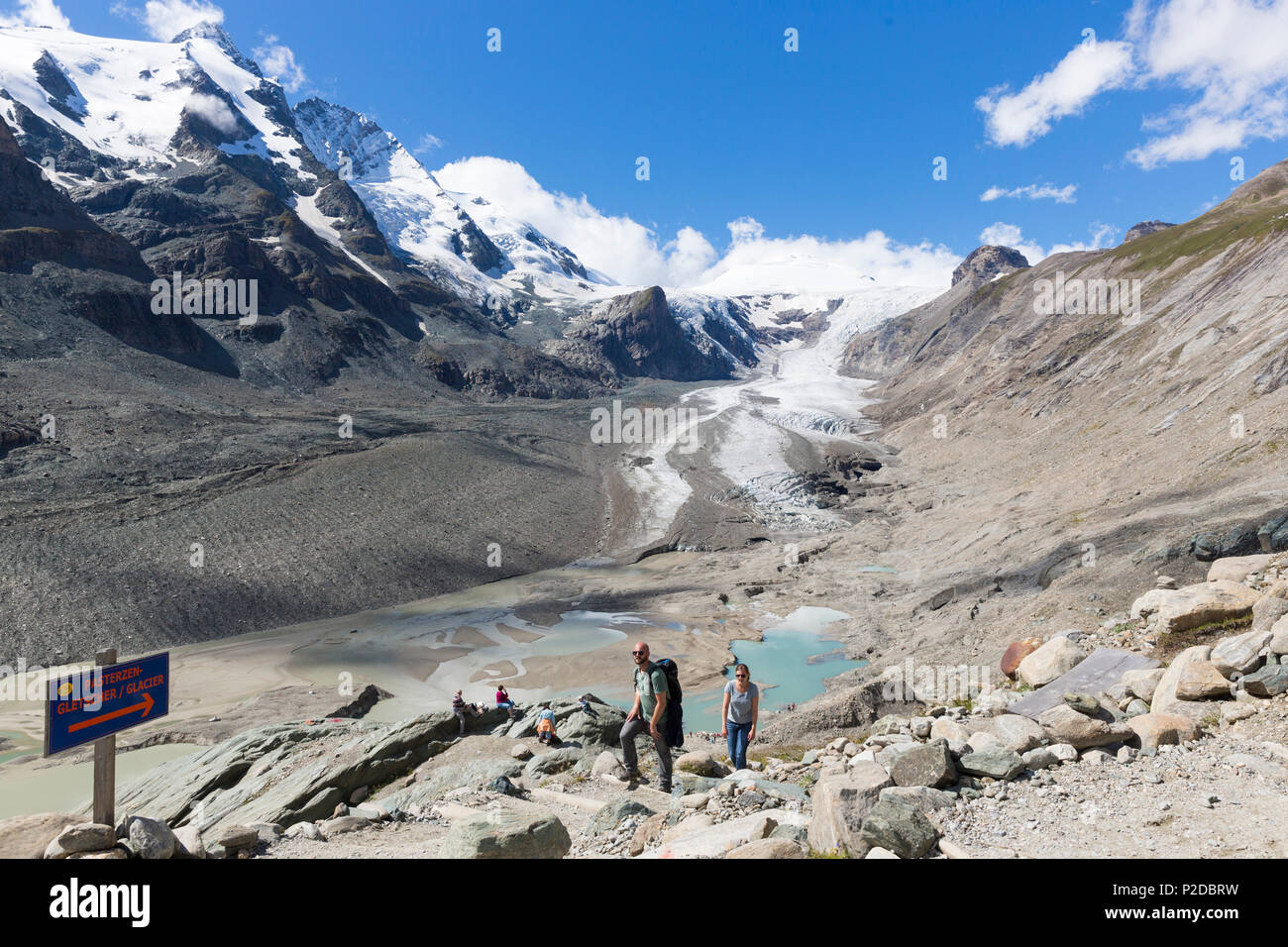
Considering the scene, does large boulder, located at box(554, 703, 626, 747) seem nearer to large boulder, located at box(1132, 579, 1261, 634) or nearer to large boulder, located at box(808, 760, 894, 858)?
large boulder, located at box(808, 760, 894, 858)

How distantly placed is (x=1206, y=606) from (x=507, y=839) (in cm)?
1187

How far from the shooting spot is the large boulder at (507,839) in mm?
5848

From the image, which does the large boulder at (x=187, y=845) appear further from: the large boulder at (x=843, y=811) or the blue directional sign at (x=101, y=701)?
the large boulder at (x=843, y=811)

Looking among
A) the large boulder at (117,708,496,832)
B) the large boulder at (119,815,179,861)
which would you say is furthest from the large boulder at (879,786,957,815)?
the large boulder at (117,708,496,832)

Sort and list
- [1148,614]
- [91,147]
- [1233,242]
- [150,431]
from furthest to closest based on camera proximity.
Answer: [91,147] → [1233,242] → [150,431] → [1148,614]

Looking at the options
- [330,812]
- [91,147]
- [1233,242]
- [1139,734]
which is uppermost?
[91,147]

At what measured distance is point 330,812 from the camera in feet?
33.8

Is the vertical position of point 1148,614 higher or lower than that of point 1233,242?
lower

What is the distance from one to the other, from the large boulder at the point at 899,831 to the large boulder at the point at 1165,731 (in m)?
3.59

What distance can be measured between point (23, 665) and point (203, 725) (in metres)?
9.93

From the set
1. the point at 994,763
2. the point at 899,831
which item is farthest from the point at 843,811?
the point at 994,763

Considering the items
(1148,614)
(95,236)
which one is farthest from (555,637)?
(95,236)
